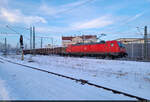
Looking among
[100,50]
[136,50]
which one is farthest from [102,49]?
[136,50]

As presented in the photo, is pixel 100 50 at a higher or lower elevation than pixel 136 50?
higher

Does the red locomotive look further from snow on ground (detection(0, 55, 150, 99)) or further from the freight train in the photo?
snow on ground (detection(0, 55, 150, 99))

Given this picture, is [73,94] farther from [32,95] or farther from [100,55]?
[100,55]

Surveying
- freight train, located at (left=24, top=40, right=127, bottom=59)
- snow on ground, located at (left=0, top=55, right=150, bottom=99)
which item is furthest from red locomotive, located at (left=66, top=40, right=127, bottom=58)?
snow on ground, located at (left=0, top=55, right=150, bottom=99)

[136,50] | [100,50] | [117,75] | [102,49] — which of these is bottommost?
[117,75]

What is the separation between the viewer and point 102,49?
22953mm

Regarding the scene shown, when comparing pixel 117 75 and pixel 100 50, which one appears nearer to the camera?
pixel 117 75

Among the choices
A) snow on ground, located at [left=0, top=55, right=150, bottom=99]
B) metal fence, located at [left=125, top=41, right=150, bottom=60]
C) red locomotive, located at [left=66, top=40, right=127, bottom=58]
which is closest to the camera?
snow on ground, located at [left=0, top=55, right=150, bottom=99]

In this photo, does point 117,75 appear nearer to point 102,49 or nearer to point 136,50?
point 102,49

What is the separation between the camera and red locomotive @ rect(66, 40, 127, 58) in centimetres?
2073

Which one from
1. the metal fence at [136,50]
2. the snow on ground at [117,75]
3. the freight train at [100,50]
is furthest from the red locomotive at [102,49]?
the metal fence at [136,50]

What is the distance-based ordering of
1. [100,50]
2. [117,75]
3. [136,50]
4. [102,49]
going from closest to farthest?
[117,75], [102,49], [100,50], [136,50]

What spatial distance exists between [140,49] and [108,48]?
38.1 feet

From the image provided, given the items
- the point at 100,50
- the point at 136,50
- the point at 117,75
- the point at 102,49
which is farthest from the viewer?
the point at 136,50
